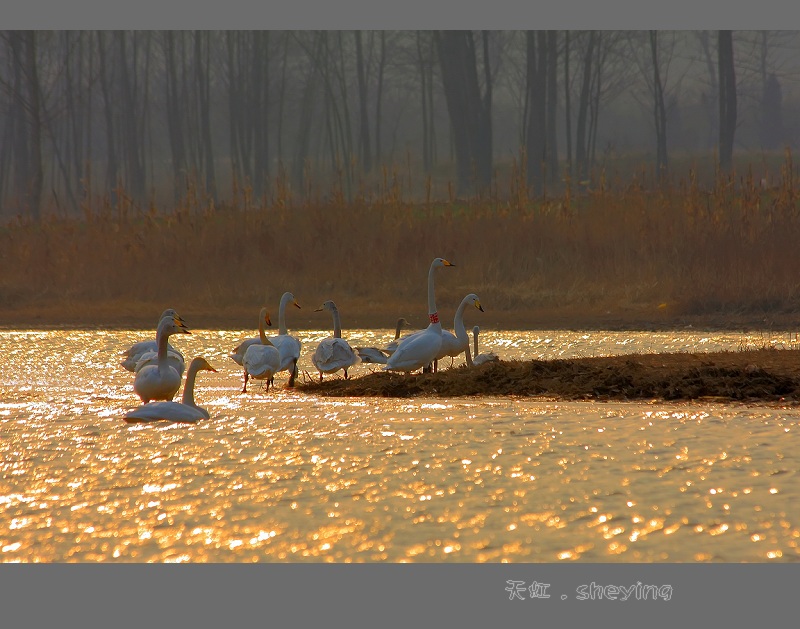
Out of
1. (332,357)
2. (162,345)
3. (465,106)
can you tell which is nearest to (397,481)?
(162,345)

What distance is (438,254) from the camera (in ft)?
63.2

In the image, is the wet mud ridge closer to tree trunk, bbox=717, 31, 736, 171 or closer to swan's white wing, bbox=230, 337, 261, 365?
swan's white wing, bbox=230, 337, 261, 365

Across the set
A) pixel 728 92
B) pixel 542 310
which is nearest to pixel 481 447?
pixel 542 310

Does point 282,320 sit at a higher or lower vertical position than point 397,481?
higher

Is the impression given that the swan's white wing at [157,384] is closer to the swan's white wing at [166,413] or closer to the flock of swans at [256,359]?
the flock of swans at [256,359]

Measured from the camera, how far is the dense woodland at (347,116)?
3809 centimetres

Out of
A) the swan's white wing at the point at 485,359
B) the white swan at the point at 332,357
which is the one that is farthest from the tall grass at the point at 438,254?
the white swan at the point at 332,357

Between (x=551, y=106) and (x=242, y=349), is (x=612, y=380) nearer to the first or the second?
(x=242, y=349)

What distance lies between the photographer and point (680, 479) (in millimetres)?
5977

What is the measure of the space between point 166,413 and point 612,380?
3.46 m

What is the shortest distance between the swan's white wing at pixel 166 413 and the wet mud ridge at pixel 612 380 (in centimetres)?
203

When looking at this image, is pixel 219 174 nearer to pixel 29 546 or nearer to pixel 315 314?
pixel 315 314

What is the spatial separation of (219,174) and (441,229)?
42.8m

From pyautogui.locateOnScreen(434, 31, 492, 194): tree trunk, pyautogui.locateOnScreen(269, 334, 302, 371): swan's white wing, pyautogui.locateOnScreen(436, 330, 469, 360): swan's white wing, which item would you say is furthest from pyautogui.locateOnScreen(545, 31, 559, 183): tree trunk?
pyautogui.locateOnScreen(269, 334, 302, 371): swan's white wing
